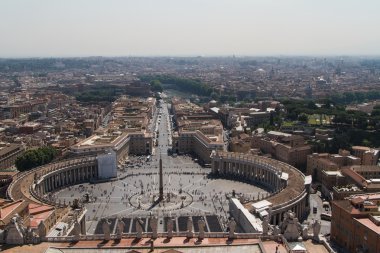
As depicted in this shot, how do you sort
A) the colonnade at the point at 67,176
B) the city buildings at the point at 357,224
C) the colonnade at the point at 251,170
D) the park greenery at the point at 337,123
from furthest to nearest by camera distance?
the park greenery at the point at 337,123
the colonnade at the point at 251,170
the colonnade at the point at 67,176
the city buildings at the point at 357,224

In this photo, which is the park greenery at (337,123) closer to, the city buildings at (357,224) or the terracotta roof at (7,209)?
the city buildings at (357,224)

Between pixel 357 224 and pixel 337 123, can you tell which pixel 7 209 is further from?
pixel 337 123

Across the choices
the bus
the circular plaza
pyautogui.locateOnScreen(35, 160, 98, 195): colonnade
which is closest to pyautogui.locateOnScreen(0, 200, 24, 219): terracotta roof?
the circular plaza

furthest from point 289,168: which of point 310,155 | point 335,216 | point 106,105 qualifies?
point 106,105

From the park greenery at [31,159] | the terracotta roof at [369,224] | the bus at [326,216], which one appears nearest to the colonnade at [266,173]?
the bus at [326,216]

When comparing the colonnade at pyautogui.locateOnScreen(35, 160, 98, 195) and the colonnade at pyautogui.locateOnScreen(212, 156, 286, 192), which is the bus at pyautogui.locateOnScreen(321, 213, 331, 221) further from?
the colonnade at pyautogui.locateOnScreen(35, 160, 98, 195)

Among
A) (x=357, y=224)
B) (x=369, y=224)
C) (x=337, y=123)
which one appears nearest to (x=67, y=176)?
(x=357, y=224)

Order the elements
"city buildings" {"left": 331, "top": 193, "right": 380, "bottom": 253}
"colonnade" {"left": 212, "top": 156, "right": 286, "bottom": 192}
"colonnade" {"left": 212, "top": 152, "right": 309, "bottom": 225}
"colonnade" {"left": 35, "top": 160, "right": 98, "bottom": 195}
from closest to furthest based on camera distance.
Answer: "city buildings" {"left": 331, "top": 193, "right": 380, "bottom": 253}, "colonnade" {"left": 212, "top": 152, "right": 309, "bottom": 225}, "colonnade" {"left": 35, "top": 160, "right": 98, "bottom": 195}, "colonnade" {"left": 212, "top": 156, "right": 286, "bottom": 192}

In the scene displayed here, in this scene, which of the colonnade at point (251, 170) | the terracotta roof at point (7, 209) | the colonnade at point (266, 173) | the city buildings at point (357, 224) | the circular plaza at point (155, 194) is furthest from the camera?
the colonnade at point (251, 170)

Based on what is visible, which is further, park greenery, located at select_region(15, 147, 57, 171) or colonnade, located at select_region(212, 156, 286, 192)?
park greenery, located at select_region(15, 147, 57, 171)

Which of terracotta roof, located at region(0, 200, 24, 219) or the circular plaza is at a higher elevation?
terracotta roof, located at region(0, 200, 24, 219)

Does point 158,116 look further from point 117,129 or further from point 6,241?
point 6,241
